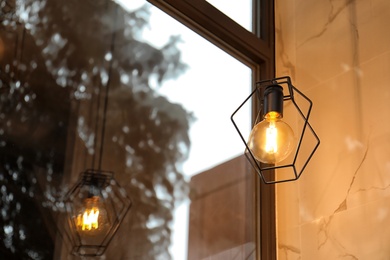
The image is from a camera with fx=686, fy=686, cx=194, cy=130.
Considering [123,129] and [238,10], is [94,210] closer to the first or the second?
[123,129]

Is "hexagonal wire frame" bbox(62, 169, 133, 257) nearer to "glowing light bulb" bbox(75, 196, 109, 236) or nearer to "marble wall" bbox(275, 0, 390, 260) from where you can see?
"glowing light bulb" bbox(75, 196, 109, 236)

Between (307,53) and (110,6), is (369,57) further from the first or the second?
(110,6)

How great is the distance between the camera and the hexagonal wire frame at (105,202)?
185 centimetres

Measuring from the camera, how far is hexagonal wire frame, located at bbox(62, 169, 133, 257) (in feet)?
6.07

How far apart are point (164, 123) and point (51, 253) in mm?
590

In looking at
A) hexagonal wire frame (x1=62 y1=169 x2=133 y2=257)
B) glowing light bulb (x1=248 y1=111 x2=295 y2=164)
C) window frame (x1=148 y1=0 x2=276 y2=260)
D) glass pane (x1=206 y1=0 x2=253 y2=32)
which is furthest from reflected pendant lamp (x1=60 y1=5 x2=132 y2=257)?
glass pane (x1=206 y1=0 x2=253 y2=32)

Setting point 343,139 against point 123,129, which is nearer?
point 123,129

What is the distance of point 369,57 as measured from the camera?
2.29 m

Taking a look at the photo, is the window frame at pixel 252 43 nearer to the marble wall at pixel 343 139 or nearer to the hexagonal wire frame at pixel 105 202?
the marble wall at pixel 343 139

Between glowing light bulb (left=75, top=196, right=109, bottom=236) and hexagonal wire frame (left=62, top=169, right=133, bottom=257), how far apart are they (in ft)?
0.06

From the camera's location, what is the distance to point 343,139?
2.29 m

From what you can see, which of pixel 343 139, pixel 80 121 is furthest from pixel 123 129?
pixel 343 139

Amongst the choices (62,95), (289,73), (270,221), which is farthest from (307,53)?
(62,95)

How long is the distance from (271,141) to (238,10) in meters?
0.87
